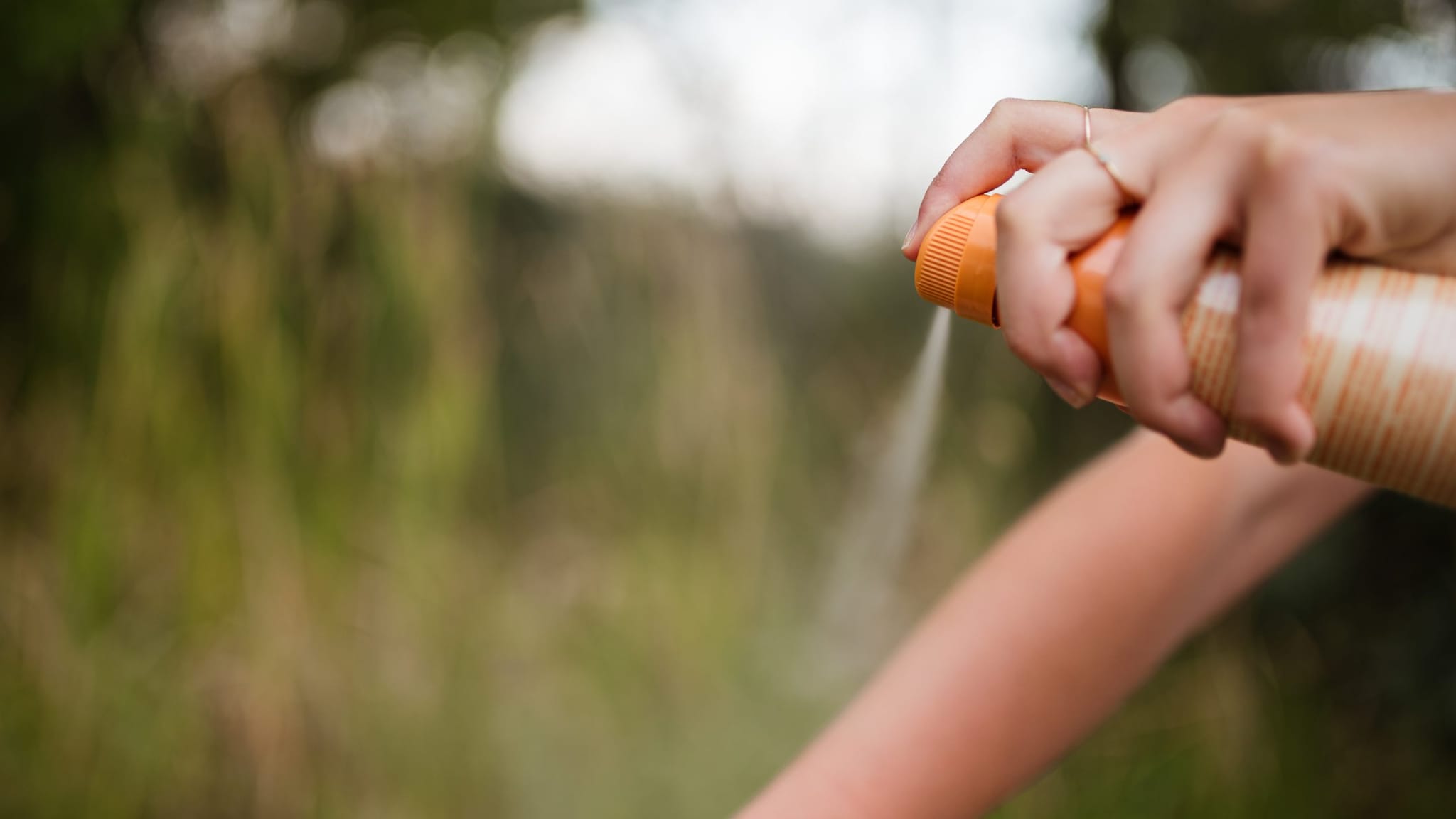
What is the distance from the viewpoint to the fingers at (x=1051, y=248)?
1.26 ft

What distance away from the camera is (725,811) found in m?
1.55

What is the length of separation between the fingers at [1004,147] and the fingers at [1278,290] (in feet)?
0.39

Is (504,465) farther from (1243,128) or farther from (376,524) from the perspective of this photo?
(1243,128)

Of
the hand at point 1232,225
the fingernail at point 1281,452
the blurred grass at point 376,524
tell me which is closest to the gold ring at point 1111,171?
the hand at point 1232,225

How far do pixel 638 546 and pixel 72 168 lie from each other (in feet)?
4.21

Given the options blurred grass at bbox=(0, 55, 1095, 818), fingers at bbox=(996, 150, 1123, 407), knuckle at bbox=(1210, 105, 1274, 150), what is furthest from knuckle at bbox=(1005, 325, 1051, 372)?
blurred grass at bbox=(0, 55, 1095, 818)

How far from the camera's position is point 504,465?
186cm

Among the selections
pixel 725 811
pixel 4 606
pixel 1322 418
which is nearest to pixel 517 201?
pixel 4 606

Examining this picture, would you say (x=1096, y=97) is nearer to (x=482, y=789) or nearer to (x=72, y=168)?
(x=482, y=789)

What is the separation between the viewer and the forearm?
0.58 m

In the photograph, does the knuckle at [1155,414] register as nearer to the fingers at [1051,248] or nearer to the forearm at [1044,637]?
the fingers at [1051,248]

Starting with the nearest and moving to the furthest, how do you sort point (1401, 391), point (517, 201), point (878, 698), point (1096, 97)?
point (1401, 391), point (878, 698), point (1096, 97), point (517, 201)

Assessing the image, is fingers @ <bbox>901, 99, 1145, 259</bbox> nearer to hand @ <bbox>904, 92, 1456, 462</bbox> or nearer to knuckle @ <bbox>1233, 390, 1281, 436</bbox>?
hand @ <bbox>904, 92, 1456, 462</bbox>

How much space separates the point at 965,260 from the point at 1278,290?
137mm
